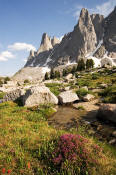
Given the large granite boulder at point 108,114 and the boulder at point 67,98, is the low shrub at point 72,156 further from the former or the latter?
the boulder at point 67,98

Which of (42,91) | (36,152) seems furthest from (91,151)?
(42,91)

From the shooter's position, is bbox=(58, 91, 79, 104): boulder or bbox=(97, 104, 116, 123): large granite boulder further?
bbox=(58, 91, 79, 104): boulder

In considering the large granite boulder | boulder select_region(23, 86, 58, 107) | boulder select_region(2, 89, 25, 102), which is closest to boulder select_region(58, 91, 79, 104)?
boulder select_region(23, 86, 58, 107)

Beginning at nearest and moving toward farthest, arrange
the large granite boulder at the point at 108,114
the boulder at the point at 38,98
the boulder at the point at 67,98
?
the large granite boulder at the point at 108,114 < the boulder at the point at 38,98 < the boulder at the point at 67,98

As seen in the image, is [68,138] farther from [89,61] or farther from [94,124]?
[89,61]

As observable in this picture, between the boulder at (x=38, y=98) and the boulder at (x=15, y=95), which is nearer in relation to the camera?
the boulder at (x=38, y=98)

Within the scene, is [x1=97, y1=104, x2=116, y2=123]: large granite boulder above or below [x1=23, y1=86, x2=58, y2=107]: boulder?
below

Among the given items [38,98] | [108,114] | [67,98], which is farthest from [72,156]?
[67,98]

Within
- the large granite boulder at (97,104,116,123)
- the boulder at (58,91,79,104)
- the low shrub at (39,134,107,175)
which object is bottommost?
the low shrub at (39,134,107,175)

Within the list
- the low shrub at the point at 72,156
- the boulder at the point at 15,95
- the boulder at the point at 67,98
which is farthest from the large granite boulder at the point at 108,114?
the boulder at the point at 15,95

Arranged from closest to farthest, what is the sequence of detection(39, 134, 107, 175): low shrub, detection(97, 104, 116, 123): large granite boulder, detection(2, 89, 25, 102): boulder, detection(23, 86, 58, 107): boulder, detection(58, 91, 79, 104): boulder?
detection(39, 134, 107, 175): low shrub
detection(97, 104, 116, 123): large granite boulder
detection(23, 86, 58, 107): boulder
detection(58, 91, 79, 104): boulder
detection(2, 89, 25, 102): boulder

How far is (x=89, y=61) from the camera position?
108938 mm

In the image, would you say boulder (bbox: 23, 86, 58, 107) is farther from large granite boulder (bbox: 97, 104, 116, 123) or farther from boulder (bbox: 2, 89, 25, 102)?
large granite boulder (bbox: 97, 104, 116, 123)

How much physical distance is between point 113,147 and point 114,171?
1.68 m
